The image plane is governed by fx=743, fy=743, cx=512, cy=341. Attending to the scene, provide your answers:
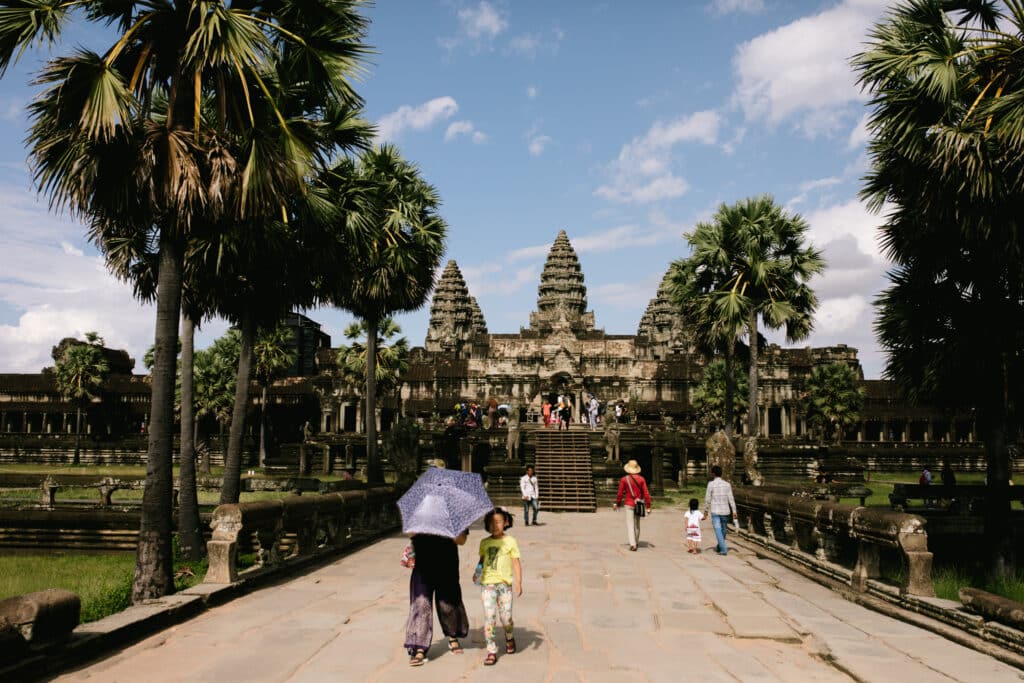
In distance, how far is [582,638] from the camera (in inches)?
287

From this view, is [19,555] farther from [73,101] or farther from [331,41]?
[331,41]

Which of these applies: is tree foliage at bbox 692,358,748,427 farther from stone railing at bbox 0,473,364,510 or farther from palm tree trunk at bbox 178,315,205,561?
palm tree trunk at bbox 178,315,205,561

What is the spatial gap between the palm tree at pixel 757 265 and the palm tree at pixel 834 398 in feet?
60.8

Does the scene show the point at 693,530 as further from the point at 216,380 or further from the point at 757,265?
the point at 216,380

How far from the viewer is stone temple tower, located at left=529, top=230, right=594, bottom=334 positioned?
84.2 m

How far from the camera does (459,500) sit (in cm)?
651

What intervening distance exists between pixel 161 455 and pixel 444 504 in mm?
4614

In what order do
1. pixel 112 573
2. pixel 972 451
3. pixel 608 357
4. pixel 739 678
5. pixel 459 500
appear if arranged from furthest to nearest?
pixel 608 357
pixel 972 451
pixel 112 573
pixel 459 500
pixel 739 678

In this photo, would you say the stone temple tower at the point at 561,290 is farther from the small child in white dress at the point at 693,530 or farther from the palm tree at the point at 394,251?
the small child in white dress at the point at 693,530

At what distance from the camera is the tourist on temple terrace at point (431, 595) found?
6.28 meters

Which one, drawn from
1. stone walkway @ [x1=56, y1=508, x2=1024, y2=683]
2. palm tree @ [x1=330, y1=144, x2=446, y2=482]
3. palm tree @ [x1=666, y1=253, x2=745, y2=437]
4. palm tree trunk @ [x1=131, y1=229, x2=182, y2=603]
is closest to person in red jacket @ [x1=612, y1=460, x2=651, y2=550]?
stone walkway @ [x1=56, y1=508, x2=1024, y2=683]

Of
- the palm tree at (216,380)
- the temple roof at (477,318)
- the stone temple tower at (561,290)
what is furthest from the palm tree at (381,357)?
the temple roof at (477,318)

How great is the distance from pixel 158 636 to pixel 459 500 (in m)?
3.16

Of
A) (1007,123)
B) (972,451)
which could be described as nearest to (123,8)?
(1007,123)
